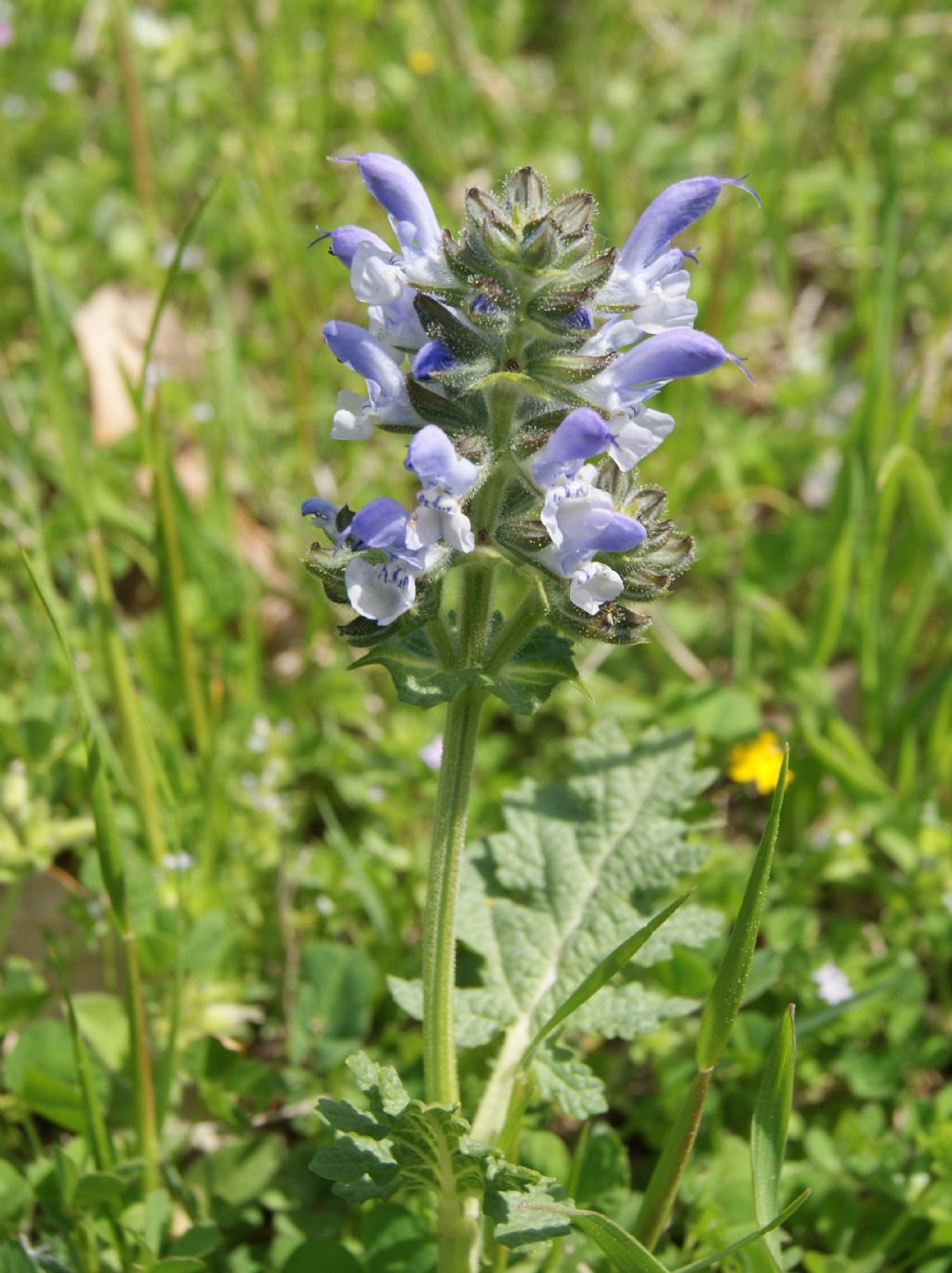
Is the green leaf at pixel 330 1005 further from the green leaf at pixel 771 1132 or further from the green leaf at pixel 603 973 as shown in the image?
the green leaf at pixel 771 1132

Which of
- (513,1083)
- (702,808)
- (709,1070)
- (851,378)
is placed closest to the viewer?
(709,1070)

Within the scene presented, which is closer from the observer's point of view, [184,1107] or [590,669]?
[184,1107]

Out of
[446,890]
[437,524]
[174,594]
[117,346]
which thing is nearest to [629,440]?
[437,524]

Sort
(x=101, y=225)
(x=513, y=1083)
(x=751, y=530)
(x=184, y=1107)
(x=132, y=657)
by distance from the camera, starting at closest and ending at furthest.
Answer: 1. (x=513, y=1083)
2. (x=184, y=1107)
3. (x=132, y=657)
4. (x=751, y=530)
5. (x=101, y=225)

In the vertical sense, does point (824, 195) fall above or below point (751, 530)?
above

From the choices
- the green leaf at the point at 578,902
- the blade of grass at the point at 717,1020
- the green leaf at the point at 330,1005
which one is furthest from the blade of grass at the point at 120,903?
the blade of grass at the point at 717,1020

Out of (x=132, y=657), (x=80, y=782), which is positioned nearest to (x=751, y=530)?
(x=132, y=657)

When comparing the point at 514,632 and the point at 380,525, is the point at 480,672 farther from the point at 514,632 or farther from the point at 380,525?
the point at 380,525

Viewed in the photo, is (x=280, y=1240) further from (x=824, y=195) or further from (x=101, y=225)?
(x=824, y=195)
